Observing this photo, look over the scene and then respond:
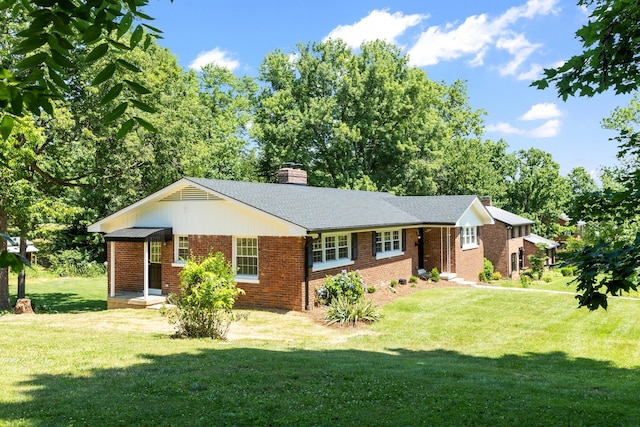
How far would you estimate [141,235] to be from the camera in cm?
1858

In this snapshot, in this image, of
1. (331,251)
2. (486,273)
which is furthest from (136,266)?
(486,273)

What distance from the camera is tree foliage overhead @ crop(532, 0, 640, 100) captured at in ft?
15.4

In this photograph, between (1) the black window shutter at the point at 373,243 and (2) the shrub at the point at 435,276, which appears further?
(2) the shrub at the point at 435,276

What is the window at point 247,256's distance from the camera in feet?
60.2

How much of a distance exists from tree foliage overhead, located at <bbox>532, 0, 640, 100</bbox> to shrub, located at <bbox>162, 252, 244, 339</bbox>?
8.94m

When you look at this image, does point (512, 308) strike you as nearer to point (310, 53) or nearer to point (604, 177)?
point (604, 177)

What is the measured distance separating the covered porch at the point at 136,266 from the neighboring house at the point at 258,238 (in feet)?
0.14

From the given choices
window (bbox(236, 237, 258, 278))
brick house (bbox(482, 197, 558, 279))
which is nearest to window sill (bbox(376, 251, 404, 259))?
window (bbox(236, 237, 258, 278))

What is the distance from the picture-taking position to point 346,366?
8742mm

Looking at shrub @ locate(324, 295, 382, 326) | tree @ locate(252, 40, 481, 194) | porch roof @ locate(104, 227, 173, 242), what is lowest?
shrub @ locate(324, 295, 382, 326)

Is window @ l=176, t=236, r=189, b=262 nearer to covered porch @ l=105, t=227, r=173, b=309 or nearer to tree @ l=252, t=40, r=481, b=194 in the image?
covered porch @ l=105, t=227, r=173, b=309

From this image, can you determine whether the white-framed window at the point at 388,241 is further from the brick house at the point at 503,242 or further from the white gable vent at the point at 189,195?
the brick house at the point at 503,242

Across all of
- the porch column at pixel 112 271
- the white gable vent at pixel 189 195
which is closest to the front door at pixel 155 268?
the porch column at pixel 112 271

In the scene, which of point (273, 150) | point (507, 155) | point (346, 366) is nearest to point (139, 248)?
point (346, 366)
